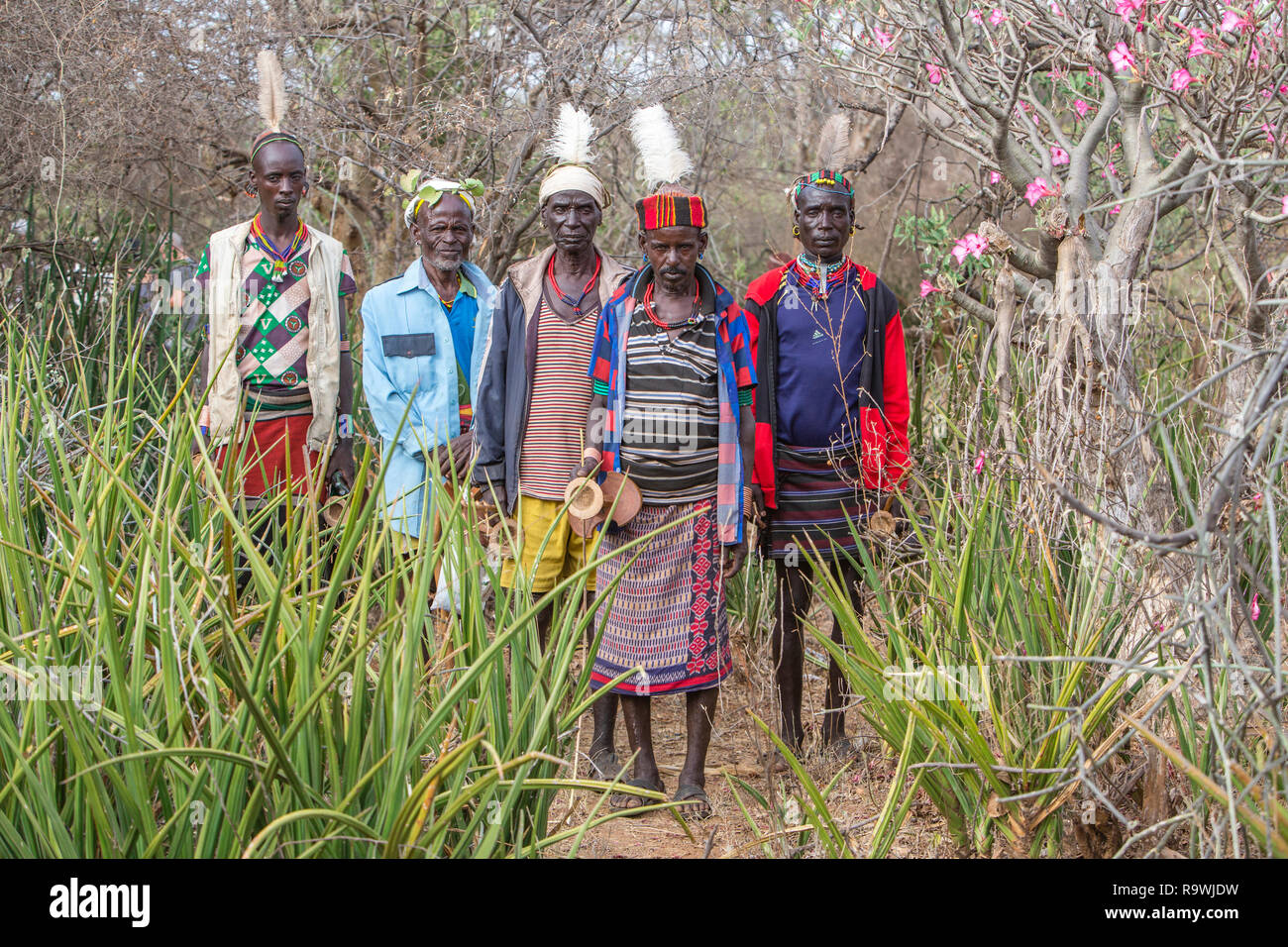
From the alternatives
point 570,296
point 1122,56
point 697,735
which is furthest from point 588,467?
point 1122,56

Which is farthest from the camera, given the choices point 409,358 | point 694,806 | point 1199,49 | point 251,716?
point 409,358

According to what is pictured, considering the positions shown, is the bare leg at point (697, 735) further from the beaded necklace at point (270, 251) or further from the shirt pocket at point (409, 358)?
the beaded necklace at point (270, 251)

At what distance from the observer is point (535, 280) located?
12.3 feet

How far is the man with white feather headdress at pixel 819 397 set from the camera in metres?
3.73

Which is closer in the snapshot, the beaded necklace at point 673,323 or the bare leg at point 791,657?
the beaded necklace at point 673,323

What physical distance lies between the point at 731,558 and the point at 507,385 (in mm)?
908

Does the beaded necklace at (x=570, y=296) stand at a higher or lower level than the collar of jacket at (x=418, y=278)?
lower

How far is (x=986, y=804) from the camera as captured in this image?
2650mm

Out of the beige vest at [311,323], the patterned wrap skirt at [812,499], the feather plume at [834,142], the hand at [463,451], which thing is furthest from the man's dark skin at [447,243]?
the feather plume at [834,142]

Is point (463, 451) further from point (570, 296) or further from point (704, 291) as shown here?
point (704, 291)

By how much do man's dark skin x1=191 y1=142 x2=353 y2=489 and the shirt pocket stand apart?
26 cm

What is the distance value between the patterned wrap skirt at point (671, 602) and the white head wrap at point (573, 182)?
104cm

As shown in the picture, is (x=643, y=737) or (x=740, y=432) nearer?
(x=643, y=737)

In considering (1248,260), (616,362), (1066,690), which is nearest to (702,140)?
(616,362)
